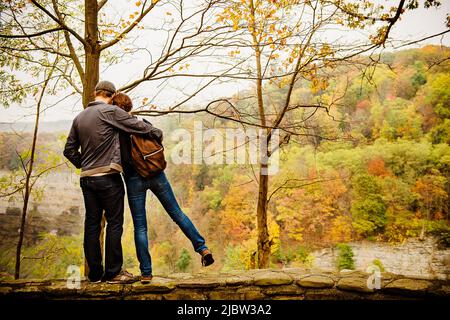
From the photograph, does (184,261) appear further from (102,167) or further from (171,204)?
(102,167)

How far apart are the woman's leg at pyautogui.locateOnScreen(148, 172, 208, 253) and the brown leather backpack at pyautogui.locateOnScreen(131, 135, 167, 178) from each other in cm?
10

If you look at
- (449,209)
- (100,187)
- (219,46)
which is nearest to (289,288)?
(100,187)

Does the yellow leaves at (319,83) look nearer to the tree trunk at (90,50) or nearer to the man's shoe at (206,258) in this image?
the tree trunk at (90,50)

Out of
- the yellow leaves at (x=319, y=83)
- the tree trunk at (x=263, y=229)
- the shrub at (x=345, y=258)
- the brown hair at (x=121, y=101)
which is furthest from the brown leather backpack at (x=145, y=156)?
the shrub at (x=345, y=258)

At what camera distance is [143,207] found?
2.69 meters

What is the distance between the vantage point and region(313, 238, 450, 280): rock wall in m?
29.3

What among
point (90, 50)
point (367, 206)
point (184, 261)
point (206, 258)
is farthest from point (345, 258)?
point (90, 50)

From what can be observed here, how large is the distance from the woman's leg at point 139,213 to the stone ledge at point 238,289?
0.60ft

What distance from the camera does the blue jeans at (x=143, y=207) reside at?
2.66 m

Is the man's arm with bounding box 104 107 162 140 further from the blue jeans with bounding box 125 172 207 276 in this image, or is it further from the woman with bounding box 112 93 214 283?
the blue jeans with bounding box 125 172 207 276
